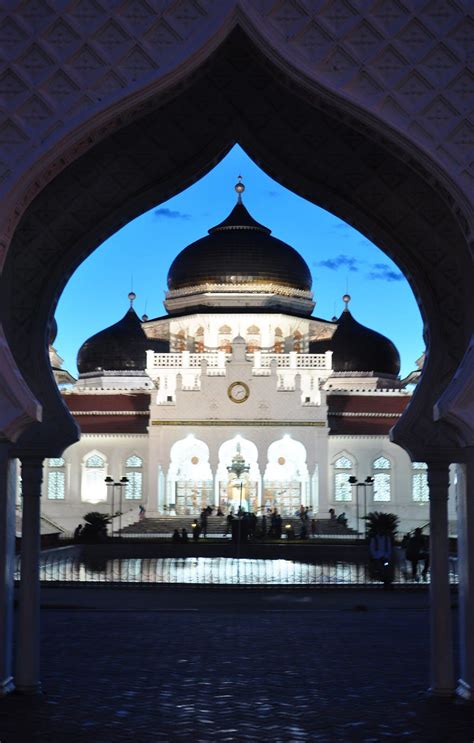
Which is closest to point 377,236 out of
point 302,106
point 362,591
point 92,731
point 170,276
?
point 302,106

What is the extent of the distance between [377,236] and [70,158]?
8.25 feet

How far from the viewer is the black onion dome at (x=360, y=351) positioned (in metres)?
51.2

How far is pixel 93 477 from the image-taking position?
44.2 meters

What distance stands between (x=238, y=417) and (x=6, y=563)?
1349 inches

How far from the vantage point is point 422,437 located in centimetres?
840

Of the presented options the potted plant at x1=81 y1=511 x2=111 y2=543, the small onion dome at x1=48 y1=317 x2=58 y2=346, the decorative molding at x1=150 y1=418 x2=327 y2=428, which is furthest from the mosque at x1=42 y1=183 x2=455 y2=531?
the small onion dome at x1=48 y1=317 x2=58 y2=346

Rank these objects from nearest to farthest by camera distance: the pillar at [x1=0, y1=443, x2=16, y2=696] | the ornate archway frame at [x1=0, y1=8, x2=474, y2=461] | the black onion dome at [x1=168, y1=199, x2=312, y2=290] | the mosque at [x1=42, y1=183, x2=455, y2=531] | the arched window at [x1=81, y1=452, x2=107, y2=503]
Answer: the pillar at [x1=0, y1=443, x2=16, y2=696] < the ornate archway frame at [x1=0, y1=8, x2=474, y2=461] < the mosque at [x1=42, y1=183, x2=455, y2=531] < the arched window at [x1=81, y1=452, x2=107, y2=503] < the black onion dome at [x1=168, y1=199, x2=312, y2=290]

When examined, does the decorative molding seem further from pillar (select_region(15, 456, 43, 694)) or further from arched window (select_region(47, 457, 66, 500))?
pillar (select_region(15, 456, 43, 694))

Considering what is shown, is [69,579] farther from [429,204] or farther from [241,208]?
[241,208]

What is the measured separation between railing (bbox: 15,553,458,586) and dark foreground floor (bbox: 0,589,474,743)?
566cm

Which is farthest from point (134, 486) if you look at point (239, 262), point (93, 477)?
point (239, 262)

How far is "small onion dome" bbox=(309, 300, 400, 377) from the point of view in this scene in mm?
51188

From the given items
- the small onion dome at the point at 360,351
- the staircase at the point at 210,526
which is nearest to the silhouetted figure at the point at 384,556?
the staircase at the point at 210,526

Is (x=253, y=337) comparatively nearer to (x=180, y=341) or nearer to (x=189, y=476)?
(x=180, y=341)
